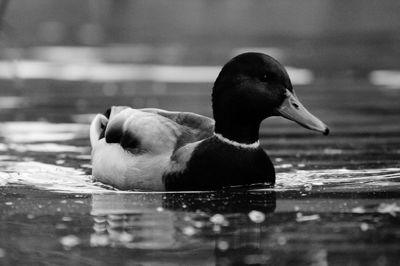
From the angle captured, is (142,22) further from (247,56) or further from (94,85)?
(247,56)

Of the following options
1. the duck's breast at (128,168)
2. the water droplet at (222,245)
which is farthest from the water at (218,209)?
the duck's breast at (128,168)

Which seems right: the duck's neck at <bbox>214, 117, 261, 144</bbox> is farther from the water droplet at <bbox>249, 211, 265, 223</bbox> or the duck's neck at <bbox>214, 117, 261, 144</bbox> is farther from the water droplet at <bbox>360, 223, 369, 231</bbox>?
the water droplet at <bbox>360, 223, 369, 231</bbox>

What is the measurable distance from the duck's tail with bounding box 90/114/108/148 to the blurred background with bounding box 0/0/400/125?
2.80ft

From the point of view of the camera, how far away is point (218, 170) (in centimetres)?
827

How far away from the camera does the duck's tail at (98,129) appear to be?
10.0 metres

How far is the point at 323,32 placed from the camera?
2903 cm

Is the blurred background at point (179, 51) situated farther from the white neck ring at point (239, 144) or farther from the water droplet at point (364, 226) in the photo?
the water droplet at point (364, 226)

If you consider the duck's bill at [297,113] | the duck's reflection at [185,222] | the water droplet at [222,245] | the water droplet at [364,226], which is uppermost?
the duck's bill at [297,113]

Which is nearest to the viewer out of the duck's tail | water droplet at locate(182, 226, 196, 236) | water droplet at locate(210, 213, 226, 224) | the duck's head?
water droplet at locate(182, 226, 196, 236)

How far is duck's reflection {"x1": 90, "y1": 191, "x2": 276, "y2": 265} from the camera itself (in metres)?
6.35

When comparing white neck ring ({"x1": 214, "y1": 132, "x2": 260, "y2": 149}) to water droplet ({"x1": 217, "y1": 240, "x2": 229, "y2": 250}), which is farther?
white neck ring ({"x1": 214, "y1": 132, "x2": 260, "y2": 149})

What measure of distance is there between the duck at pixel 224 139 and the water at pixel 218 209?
0.45 feet

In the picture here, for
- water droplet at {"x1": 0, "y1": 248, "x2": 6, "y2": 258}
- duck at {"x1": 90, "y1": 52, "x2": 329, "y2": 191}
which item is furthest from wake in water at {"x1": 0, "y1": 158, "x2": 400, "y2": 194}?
water droplet at {"x1": 0, "y1": 248, "x2": 6, "y2": 258}

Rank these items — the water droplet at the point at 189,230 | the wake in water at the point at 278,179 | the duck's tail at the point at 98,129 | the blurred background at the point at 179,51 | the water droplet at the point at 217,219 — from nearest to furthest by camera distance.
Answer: the water droplet at the point at 189,230 → the water droplet at the point at 217,219 → the wake in water at the point at 278,179 → the duck's tail at the point at 98,129 → the blurred background at the point at 179,51
